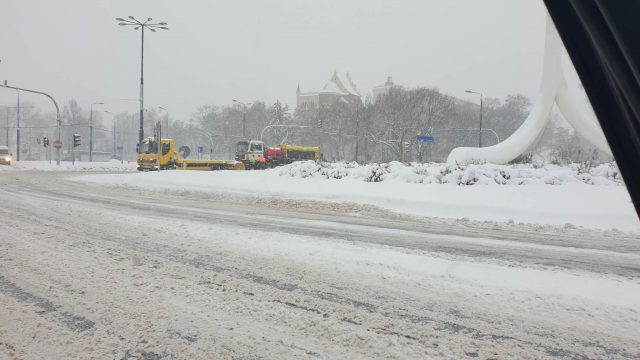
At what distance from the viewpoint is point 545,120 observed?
97.5 feet

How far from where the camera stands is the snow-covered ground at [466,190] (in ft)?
41.0

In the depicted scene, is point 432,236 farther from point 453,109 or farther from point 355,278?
point 453,109

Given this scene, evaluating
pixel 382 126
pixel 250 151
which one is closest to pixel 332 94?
pixel 382 126

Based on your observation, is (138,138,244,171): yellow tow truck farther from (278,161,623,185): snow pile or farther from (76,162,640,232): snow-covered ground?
(278,161,623,185): snow pile

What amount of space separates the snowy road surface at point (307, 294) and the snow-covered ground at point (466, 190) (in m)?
3.76

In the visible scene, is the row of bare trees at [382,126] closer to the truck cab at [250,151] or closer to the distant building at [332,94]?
the truck cab at [250,151]

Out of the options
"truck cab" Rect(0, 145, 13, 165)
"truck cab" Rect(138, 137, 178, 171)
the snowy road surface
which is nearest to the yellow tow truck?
"truck cab" Rect(138, 137, 178, 171)

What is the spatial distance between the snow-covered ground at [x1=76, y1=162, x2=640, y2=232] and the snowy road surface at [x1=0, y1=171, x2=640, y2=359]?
376 cm

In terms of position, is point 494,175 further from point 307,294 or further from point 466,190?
point 307,294

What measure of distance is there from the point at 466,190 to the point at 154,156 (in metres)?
27.5

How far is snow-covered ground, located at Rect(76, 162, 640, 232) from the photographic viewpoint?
12.5m

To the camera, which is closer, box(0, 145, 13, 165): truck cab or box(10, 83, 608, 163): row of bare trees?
box(0, 145, 13, 165): truck cab

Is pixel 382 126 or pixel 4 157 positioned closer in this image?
pixel 4 157

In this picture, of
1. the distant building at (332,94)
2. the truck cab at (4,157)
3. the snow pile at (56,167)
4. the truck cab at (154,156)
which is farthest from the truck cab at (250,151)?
the distant building at (332,94)
